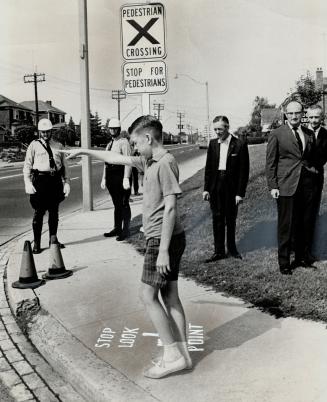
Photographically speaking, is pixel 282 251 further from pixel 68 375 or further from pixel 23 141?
pixel 23 141

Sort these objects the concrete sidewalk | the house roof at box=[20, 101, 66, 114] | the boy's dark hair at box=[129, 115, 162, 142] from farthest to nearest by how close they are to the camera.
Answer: the house roof at box=[20, 101, 66, 114] < the boy's dark hair at box=[129, 115, 162, 142] < the concrete sidewalk

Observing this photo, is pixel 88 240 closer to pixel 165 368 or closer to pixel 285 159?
pixel 285 159

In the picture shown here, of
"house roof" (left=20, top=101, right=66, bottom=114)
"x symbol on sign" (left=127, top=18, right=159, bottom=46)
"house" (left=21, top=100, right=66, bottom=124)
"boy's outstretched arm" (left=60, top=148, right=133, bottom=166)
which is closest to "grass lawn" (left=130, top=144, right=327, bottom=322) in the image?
"boy's outstretched arm" (left=60, top=148, right=133, bottom=166)

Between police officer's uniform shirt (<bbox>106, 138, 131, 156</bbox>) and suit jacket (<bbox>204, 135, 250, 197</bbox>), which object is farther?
police officer's uniform shirt (<bbox>106, 138, 131, 156</bbox>)

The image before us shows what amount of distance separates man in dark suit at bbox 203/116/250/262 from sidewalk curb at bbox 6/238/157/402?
2396 mm

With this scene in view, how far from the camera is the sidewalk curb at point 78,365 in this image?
331cm

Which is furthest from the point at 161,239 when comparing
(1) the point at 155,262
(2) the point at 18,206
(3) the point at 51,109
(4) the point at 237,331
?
(3) the point at 51,109

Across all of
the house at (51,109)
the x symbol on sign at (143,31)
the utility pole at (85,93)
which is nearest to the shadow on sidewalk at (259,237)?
the x symbol on sign at (143,31)

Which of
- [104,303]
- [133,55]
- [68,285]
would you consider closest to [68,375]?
[104,303]

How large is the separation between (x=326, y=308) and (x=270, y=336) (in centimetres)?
74

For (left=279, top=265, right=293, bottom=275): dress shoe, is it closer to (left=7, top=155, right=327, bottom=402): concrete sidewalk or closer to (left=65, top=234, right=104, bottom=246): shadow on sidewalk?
(left=7, top=155, right=327, bottom=402): concrete sidewalk

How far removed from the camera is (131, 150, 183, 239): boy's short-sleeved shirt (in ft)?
10.9

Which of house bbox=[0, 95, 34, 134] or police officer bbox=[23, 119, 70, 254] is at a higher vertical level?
house bbox=[0, 95, 34, 134]

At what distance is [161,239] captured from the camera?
11.0 feet
